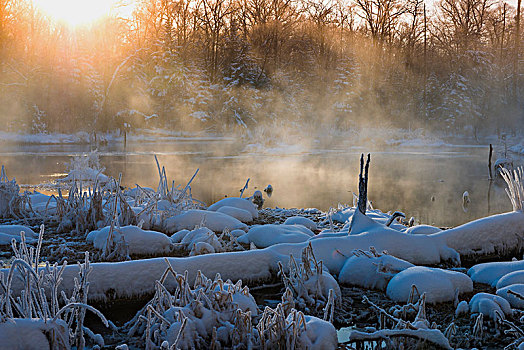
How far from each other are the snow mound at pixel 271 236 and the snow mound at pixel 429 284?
73.2 inches

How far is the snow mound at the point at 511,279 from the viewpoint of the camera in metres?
4.83

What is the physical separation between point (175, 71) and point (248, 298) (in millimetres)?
38348

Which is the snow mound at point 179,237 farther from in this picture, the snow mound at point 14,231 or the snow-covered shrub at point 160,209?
the snow mound at point 14,231

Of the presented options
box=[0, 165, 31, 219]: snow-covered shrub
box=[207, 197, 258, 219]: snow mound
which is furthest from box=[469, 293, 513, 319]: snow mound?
box=[0, 165, 31, 219]: snow-covered shrub

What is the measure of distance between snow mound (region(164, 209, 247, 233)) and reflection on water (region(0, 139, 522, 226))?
4.92m

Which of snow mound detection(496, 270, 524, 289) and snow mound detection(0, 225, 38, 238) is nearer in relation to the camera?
snow mound detection(496, 270, 524, 289)

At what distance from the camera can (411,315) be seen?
4.29m

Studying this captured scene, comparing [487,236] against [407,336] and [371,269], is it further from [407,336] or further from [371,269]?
[407,336]

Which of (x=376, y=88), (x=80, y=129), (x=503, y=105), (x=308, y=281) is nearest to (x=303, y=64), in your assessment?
(x=376, y=88)

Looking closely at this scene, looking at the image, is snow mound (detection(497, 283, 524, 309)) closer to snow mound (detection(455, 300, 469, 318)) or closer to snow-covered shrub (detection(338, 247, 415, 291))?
snow mound (detection(455, 300, 469, 318))

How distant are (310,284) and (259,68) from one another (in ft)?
127

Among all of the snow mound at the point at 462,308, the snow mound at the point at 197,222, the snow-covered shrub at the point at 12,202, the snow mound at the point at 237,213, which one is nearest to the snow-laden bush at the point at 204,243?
the snow mound at the point at 197,222

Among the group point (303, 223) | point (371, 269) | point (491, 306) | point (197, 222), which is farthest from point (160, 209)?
point (491, 306)

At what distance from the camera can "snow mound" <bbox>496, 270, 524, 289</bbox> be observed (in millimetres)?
4828
